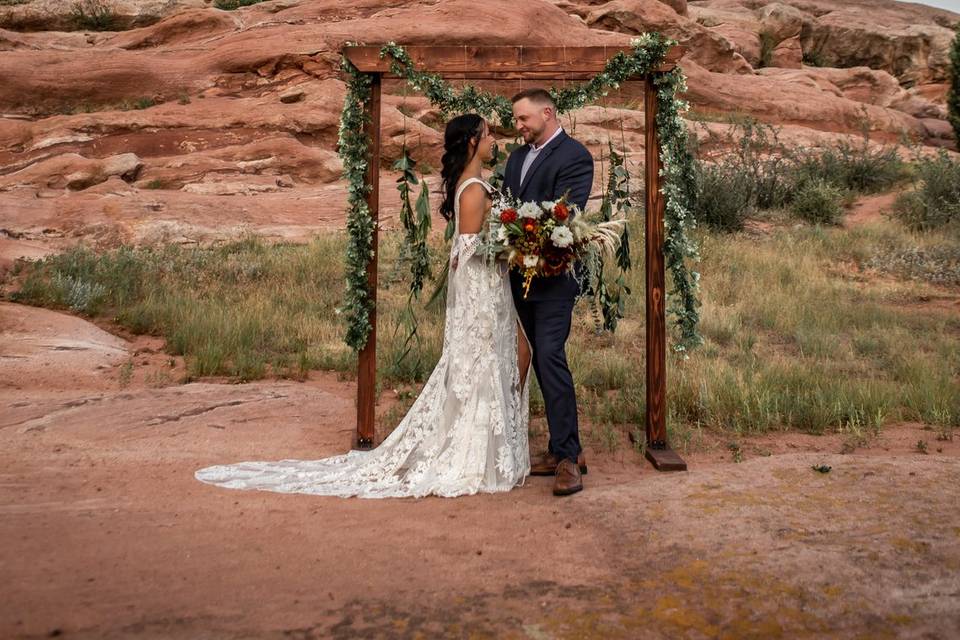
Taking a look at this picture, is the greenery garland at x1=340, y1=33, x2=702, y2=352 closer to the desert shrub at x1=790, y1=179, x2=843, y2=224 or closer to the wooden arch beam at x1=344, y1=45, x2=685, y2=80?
the wooden arch beam at x1=344, y1=45, x2=685, y2=80

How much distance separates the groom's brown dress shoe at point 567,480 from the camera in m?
5.14

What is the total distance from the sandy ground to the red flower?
1.65m

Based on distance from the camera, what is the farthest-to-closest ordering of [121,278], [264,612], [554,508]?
[121,278], [554,508], [264,612]

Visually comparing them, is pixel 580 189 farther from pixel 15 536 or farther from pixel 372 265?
pixel 15 536

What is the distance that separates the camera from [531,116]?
5438 mm

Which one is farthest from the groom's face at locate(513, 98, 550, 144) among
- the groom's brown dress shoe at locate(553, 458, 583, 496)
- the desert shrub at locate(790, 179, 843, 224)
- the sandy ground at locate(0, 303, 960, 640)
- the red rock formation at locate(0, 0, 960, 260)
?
the desert shrub at locate(790, 179, 843, 224)

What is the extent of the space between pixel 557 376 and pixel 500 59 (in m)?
2.20

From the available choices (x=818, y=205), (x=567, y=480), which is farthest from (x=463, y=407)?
(x=818, y=205)

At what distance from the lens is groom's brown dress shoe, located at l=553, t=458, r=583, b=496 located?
514 centimetres

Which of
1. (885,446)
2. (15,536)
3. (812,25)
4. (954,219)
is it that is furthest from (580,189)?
(812,25)

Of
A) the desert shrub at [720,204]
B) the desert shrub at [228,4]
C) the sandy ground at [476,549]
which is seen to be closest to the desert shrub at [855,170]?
the desert shrub at [720,204]

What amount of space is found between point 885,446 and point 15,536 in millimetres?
5733

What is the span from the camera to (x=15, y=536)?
415 centimetres

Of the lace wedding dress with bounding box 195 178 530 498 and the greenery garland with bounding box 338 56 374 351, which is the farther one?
the greenery garland with bounding box 338 56 374 351
